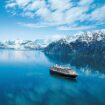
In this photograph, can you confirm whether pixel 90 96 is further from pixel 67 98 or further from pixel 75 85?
pixel 75 85

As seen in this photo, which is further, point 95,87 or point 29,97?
point 95,87

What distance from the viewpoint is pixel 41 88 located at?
90250mm

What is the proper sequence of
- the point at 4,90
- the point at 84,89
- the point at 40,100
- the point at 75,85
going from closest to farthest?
the point at 40,100 < the point at 4,90 < the point at 84,89 < the point at 75,85

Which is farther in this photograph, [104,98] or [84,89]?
[84,89]

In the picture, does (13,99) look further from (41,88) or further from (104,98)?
(104,98)

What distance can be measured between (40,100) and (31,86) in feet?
75.5

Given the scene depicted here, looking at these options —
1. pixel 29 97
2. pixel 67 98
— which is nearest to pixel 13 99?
pixel 29 97

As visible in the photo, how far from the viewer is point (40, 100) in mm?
71250

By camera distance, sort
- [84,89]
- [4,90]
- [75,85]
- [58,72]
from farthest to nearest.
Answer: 1. [58,72]
2. [75,85]
3. [84,89]
4. [4,90]

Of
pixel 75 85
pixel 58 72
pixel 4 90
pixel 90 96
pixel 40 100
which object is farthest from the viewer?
pixel 58 72

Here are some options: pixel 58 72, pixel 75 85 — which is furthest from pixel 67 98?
pixel 58 72

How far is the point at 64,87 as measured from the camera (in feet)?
308

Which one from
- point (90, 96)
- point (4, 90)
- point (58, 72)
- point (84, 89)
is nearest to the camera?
point (90, 96)

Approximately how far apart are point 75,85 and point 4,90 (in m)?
34.5
